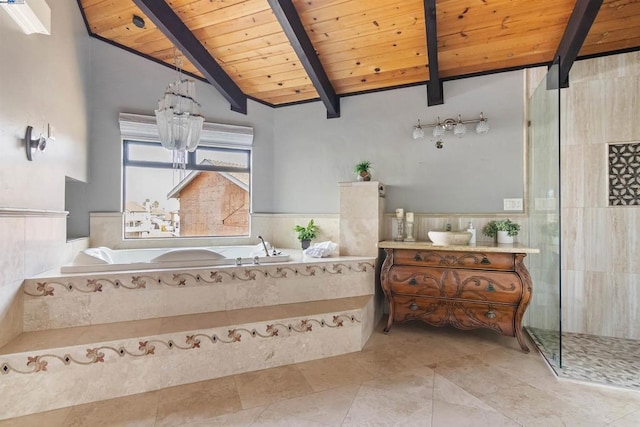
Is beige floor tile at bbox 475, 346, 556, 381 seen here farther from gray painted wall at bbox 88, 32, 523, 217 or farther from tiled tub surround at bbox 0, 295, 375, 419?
gray painted wall at bbox 88, 32, 523, 217

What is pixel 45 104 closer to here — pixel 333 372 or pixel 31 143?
pixel 31 143

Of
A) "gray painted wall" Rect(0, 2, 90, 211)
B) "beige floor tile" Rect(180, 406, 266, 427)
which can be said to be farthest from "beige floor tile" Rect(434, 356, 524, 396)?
"gray painted wall" Rect(0, 2, 90, 211)

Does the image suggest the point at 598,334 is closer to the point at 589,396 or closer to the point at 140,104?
the point at 589,396

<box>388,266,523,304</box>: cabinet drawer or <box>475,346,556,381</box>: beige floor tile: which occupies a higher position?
<box>388,266,523,304</box>: cabinet drawer

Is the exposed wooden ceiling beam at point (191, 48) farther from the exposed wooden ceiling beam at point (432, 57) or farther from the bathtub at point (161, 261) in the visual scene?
the exposed wooden ceiling beam at point (432, 57)

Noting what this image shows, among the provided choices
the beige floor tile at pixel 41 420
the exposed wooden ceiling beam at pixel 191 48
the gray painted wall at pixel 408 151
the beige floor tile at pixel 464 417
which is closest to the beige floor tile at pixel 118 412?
the beige floor tile at pixel 41 420

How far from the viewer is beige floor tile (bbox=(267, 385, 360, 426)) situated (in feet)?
5.34

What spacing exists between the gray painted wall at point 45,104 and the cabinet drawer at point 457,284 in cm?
266

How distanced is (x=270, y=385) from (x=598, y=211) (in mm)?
3089

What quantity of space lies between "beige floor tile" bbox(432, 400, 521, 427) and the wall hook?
2.81 m

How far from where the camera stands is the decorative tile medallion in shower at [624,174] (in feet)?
8.66

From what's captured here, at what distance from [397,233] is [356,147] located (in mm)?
1091

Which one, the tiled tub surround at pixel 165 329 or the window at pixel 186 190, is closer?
the tiled tub surround at pixel 165 329

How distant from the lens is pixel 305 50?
2742 millimetres
